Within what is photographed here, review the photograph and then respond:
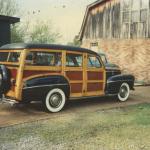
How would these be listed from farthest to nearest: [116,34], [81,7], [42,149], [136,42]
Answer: [81,7], [116,34], [136,42], [42,149]

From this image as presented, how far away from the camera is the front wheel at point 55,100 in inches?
453

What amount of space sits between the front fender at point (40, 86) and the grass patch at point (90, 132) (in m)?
0.93

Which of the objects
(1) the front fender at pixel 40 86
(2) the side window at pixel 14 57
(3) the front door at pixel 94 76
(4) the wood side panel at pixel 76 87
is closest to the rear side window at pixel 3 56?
(2) the side window at pixel 14 57

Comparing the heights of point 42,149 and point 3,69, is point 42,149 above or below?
below

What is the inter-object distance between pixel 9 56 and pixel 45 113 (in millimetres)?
2075

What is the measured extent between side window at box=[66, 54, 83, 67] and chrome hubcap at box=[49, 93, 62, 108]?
42.2 inches

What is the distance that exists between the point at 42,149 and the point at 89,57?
561 centimetres

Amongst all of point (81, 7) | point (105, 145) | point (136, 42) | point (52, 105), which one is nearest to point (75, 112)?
point (52, 105)

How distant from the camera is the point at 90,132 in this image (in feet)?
30.5

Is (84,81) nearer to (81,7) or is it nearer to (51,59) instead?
(51,59)

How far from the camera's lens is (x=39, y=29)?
47.4 meters

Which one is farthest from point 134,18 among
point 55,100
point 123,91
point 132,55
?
point 55,100

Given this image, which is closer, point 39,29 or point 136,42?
point 136,42

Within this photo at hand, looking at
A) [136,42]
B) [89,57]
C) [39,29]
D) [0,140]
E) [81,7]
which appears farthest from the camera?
[81,7]
